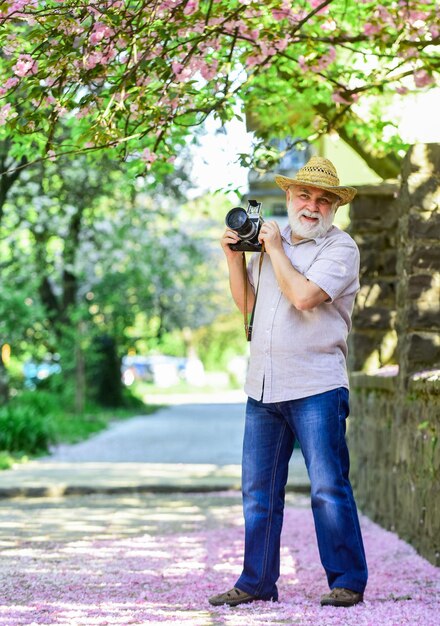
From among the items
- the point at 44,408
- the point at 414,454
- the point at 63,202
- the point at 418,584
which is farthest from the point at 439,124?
the point at 418,584

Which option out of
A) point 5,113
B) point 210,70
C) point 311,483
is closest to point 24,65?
point 5,113

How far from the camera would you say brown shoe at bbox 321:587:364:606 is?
211 inches

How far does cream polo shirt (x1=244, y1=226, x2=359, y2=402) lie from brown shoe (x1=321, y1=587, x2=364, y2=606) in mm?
823

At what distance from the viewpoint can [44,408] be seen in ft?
66.5

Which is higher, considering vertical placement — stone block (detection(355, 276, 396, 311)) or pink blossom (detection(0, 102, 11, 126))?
pink blossom (detection(0, 102, 11, 126))

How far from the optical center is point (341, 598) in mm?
5352

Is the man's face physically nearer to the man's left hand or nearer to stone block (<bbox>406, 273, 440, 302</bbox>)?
the man's left hand

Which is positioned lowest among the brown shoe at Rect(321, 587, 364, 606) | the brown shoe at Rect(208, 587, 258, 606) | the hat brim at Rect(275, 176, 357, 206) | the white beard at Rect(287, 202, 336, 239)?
the brown shoe at Rect(208, 587, 258, 606)

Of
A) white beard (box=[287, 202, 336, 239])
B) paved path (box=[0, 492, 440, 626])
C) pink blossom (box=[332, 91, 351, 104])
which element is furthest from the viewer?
pink blossom (box=[332, 91, 351, 104])

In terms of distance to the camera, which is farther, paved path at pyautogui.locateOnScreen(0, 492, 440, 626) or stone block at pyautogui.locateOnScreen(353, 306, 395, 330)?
stone block at pyautogui.locateOnScreen(353, 306, 395, 330)

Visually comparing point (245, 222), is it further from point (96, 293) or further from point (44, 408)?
point (96, 293)

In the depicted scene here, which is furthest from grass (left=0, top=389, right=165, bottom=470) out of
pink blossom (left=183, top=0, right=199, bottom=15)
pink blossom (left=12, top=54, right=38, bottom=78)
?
pink blossom (left=183, top=0, right=199, bottom=15)

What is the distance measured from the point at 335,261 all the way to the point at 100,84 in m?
1.95

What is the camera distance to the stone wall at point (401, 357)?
723 cm
